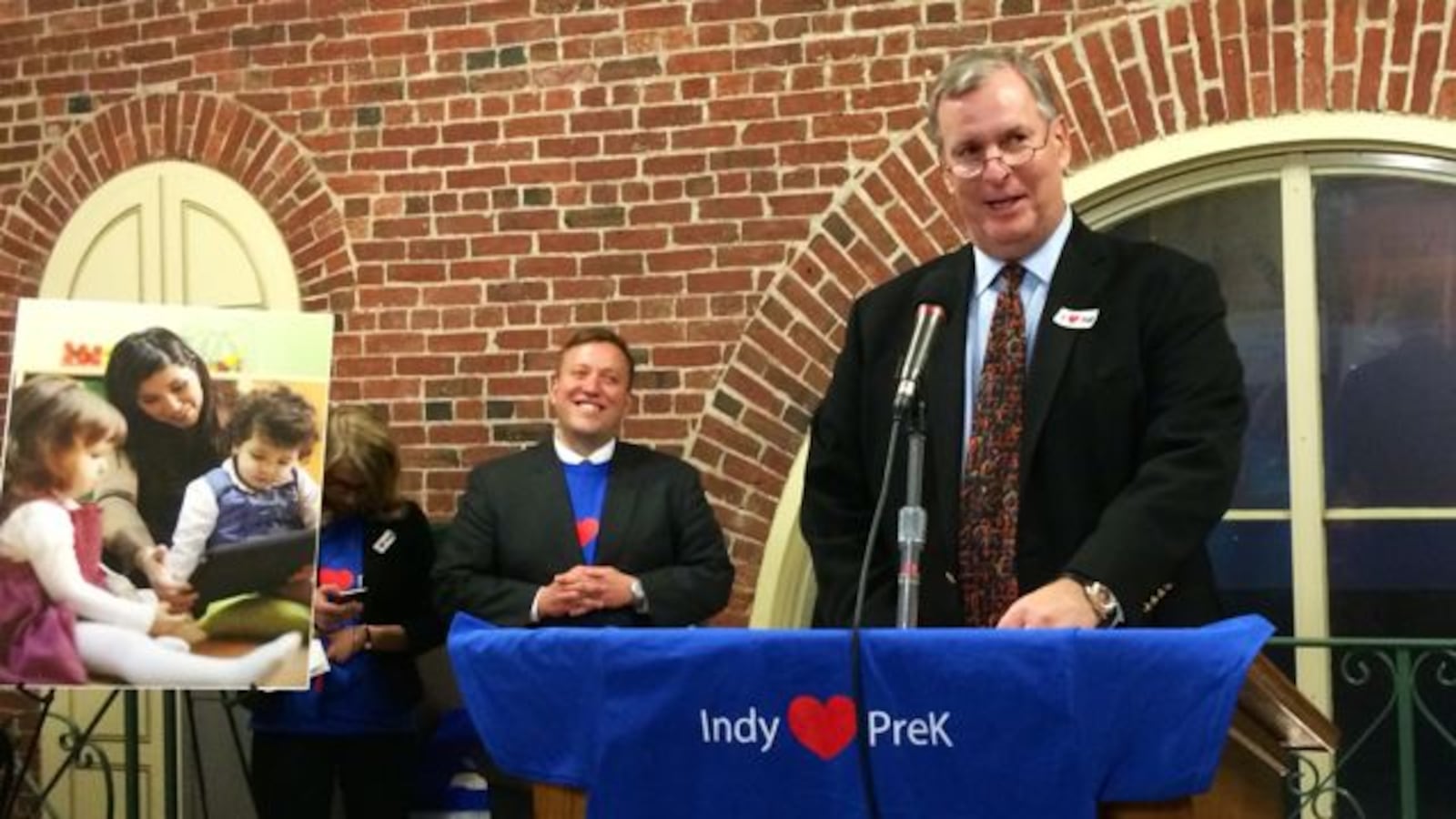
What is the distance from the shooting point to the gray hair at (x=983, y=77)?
93.0 inches

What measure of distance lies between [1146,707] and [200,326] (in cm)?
292

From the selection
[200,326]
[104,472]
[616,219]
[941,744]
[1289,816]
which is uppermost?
[616,219]

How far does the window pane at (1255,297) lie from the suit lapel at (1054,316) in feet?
7.13

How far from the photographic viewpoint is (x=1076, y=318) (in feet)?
7.86

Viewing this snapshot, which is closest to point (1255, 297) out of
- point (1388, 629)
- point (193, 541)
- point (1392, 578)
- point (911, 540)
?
point (1392, 578)

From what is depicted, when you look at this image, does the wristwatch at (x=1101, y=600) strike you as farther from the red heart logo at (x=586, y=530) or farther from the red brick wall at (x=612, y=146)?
the red brick wall at (x=612, y=146)

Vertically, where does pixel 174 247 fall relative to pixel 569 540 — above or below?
above

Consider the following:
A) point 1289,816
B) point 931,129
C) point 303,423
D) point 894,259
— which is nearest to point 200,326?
point 303,423

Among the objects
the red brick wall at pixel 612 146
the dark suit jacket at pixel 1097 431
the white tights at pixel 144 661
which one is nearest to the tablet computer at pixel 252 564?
the white tights at pixel 144 661

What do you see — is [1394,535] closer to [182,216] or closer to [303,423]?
[303,423]

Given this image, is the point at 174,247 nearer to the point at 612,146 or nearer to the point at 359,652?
the point at 612,146

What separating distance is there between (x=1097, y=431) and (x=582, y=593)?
187 centimetres

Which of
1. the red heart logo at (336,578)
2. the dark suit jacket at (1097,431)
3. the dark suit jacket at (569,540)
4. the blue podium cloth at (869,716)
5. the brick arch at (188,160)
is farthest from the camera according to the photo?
the brick arch at (188,160)

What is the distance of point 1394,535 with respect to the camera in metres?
4.39
